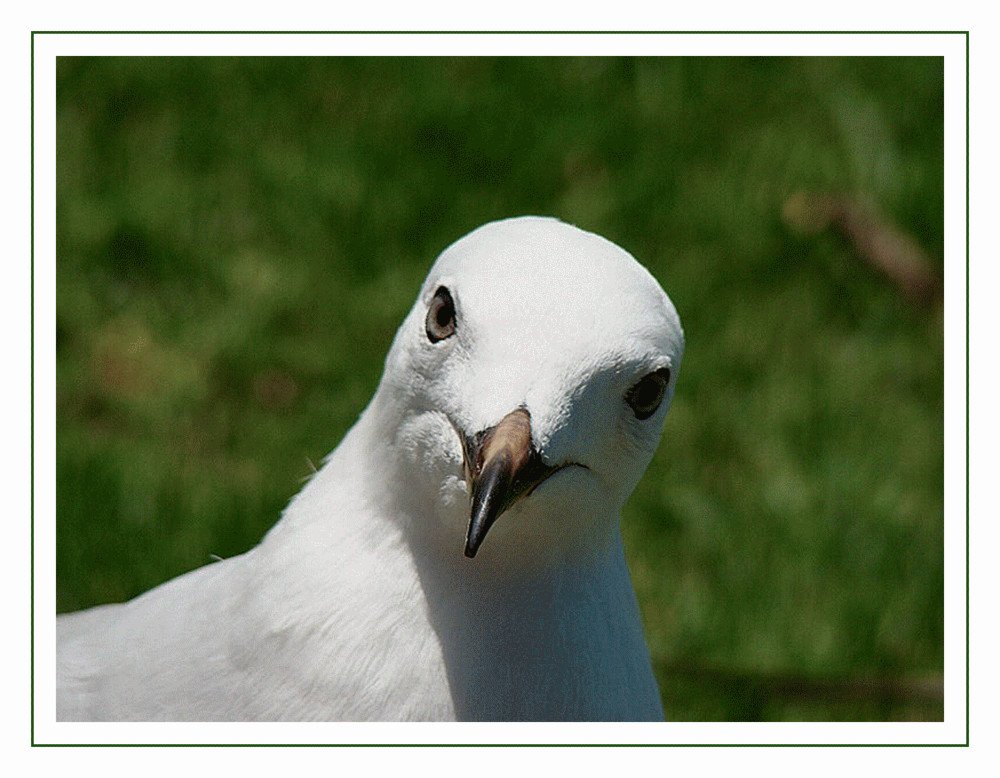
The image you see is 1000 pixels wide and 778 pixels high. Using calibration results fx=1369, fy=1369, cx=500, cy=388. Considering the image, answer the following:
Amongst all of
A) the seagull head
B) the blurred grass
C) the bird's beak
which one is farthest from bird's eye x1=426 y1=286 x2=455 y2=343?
the blurred grass

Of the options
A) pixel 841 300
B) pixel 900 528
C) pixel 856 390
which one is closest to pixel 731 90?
pixel 841 300

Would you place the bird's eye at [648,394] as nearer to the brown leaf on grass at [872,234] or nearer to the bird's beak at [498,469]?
the bird's beak at [498,469]

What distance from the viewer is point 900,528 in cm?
558

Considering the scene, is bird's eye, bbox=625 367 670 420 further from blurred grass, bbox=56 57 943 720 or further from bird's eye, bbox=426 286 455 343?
blurred grass, bbox=56 57 943 720

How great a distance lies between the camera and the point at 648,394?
2852 millimetres

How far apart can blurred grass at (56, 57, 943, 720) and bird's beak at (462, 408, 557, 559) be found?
8.95ft

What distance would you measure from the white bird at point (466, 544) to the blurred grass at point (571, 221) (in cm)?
199

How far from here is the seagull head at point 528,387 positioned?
2582 mm

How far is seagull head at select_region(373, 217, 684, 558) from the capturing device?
8.47ft

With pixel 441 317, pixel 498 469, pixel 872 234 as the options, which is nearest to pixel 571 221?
pixel 872 234

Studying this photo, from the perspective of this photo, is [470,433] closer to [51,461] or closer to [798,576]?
[51,461]
